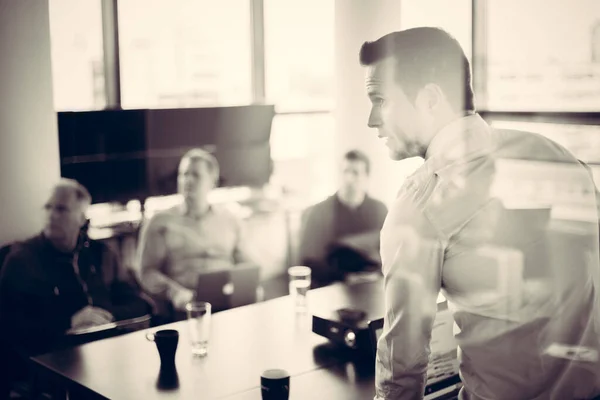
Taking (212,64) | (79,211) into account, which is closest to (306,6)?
(212,64)

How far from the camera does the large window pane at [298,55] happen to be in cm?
530

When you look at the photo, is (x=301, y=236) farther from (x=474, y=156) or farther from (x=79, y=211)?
(x=474, y=156)

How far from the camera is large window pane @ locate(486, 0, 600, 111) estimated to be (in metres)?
3.80

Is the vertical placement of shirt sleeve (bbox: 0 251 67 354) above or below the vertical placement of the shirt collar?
below

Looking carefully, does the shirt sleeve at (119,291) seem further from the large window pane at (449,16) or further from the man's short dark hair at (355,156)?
the large window pane at (449,16)

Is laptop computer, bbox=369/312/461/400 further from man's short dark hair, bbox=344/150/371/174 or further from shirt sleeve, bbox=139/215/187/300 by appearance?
man's short dark hair, bbox=344/150/371/174

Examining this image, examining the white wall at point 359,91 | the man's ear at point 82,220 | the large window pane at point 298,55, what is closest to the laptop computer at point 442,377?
the man's ear at point 82,220

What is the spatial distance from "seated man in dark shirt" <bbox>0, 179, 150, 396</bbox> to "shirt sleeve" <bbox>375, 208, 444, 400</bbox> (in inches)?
75.0

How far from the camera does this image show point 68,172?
3791 mm

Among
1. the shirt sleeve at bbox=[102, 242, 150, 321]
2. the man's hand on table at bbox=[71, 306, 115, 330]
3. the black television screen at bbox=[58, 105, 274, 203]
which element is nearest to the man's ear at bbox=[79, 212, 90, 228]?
the shirt sleeve at bbox=[102, 242, 150, 321]

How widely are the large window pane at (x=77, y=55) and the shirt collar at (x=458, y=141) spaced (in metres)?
2.88

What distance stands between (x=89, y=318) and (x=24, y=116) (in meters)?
1.09

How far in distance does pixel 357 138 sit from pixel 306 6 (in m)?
1.12

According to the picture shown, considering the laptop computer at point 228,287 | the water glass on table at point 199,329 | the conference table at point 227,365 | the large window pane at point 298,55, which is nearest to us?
the conference table at point 227,365
